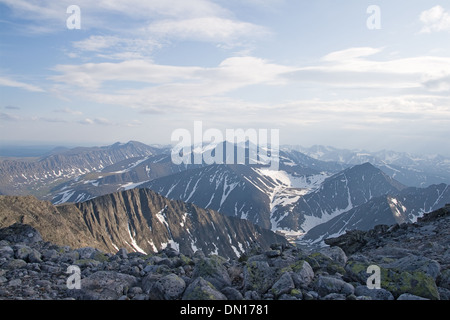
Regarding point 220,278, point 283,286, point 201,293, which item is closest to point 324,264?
point 283,286

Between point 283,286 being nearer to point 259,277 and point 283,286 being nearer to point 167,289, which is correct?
point 259,277

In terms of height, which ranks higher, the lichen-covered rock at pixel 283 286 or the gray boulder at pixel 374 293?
the lichen-covered rock at pixel 283 286

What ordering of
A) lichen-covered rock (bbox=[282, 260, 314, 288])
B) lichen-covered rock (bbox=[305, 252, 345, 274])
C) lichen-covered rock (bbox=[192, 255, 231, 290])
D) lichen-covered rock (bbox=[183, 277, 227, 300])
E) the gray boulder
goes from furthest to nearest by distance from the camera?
lichen-covered rock (bbox=[305, 252, 345, 274]), lichen-covered rock (bbox=[192, 255, 231, 290]), lichen-covered rock (bbox=[282, 260, 314, 288]), the gray boulder, lichen-covered rock (bbox=[183, 277, 227, 300])

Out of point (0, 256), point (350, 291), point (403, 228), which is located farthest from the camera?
point (403, 228)

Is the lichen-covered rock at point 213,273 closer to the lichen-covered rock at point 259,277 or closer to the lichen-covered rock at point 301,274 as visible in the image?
the lichen-covered rock at point 259,277

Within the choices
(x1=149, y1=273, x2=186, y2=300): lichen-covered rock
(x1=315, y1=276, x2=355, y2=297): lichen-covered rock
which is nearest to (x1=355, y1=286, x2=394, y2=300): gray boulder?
(x1=315, y1=276, x2=355, y2=297): lichen-covered rock

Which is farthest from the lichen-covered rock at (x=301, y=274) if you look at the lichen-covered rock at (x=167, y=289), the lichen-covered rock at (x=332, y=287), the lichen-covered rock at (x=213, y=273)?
the lichen-covered rock at (x=167, y=289)

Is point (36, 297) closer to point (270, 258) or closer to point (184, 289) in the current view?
point (184, 289)

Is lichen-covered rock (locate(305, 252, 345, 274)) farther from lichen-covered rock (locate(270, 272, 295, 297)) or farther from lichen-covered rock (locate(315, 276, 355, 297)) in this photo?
lichen-covered rock (locate(270, 272, 295, 297))

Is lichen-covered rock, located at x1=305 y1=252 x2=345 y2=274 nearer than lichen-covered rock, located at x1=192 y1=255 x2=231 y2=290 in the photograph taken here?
No

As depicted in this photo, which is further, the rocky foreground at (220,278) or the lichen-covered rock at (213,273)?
the lichen-covered rock at (213,273)
